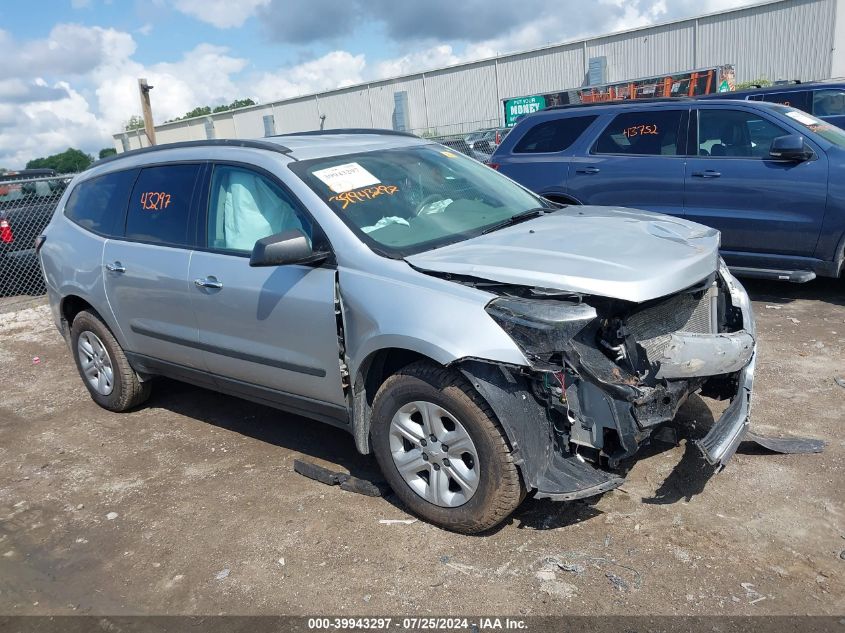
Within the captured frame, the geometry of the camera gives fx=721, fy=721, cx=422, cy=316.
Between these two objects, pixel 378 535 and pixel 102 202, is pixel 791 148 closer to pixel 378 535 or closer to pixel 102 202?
pixel 378 535

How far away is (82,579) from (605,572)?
2449 millimetres

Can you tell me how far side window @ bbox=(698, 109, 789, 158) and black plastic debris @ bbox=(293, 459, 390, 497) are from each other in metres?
4.94

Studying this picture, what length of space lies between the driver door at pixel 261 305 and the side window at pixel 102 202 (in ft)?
3.43

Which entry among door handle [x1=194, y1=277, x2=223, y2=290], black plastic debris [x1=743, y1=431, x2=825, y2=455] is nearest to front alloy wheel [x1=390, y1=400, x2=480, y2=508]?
door handle [x1=194, y1=277, x2=223, y2=290]

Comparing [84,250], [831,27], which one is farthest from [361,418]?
[831,27]

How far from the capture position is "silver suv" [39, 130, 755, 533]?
3117mm

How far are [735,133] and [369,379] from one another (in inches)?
198

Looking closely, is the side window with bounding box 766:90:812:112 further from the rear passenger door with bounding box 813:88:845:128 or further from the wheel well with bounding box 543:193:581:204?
the wheel well with bounding box 543:193:581:204

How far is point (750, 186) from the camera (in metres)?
6.64

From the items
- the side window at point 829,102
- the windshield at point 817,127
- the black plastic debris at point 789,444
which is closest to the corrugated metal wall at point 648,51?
the side window at point 829,102

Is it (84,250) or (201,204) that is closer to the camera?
(201,204)

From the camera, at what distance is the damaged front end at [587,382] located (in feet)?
10.0

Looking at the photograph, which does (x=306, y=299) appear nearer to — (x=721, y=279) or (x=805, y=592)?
(x=721, y=279)

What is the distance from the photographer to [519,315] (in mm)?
3049
